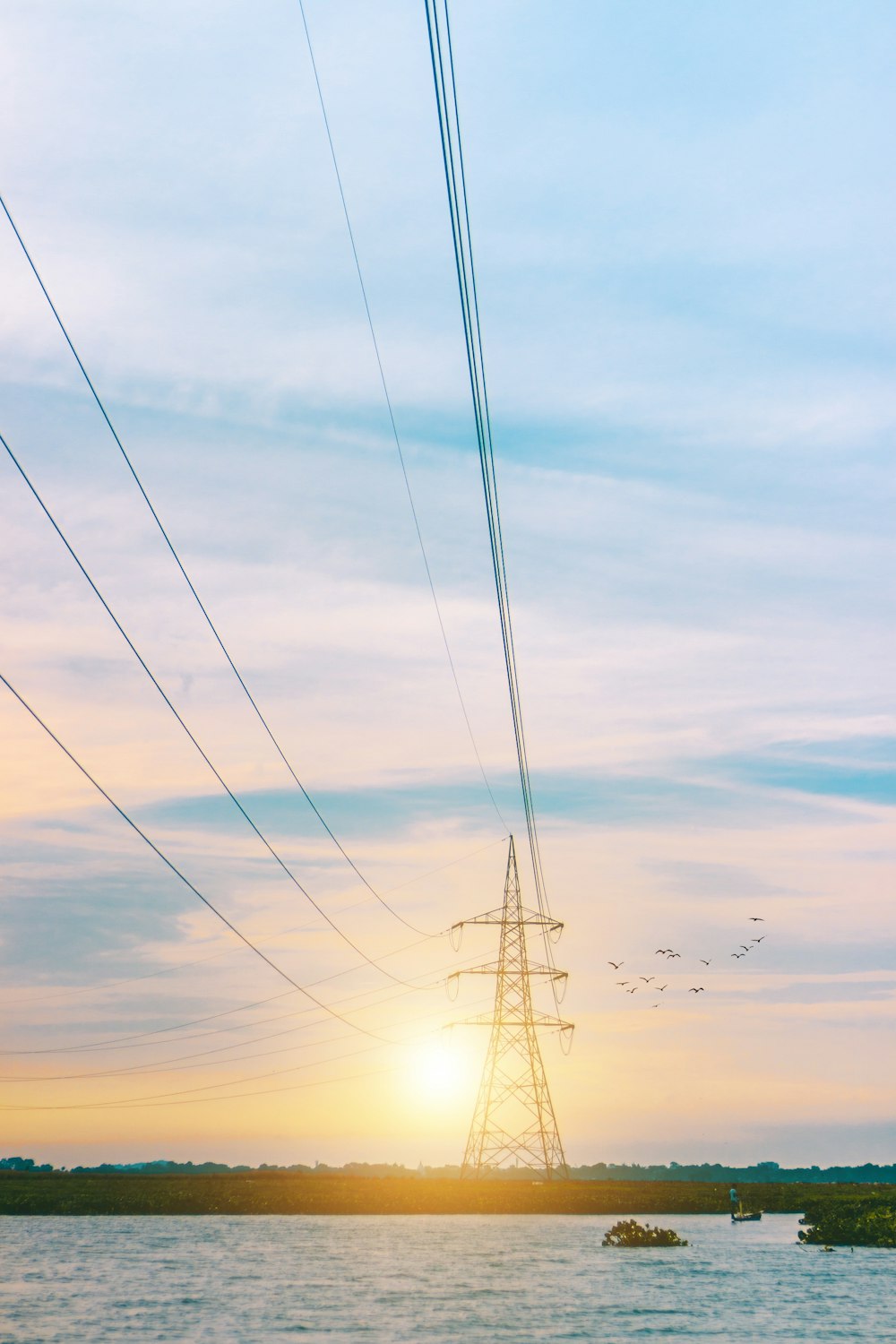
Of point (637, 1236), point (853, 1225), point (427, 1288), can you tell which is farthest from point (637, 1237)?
point (427, 1288)

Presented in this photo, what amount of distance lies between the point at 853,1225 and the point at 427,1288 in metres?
48.5

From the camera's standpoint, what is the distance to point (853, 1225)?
311 feet

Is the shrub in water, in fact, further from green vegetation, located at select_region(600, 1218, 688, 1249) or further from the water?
the water

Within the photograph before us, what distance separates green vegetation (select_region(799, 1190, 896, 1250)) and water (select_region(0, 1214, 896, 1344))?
5.26 feet

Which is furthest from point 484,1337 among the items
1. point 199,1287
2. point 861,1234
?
point 861,1234

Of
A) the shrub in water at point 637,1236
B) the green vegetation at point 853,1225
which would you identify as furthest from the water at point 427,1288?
the green vegetation at point 853,1225

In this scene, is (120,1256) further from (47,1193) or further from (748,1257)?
(47,1193)

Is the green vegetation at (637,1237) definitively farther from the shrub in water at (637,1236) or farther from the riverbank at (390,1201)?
the riverbank at (390,1201)

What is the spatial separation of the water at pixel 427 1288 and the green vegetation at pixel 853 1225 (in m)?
1.60

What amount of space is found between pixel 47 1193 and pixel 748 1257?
90.5 m

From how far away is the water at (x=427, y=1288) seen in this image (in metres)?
49.2

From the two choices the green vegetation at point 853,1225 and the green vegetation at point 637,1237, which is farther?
the green vegetation at point 853,1225

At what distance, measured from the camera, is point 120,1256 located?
8262cm

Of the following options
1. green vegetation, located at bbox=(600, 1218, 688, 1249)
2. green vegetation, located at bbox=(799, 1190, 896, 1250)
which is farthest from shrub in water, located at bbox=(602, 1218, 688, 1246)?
green vegetation, located at bbox=(799, 1190, 896, 1250)
